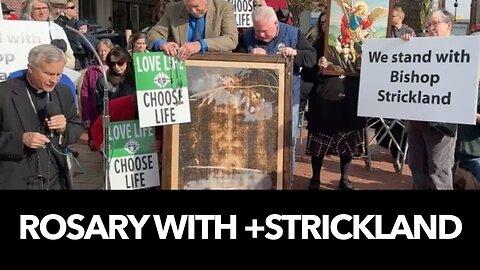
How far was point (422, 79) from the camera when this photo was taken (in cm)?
425

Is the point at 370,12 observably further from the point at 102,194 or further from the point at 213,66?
the point at 102,194

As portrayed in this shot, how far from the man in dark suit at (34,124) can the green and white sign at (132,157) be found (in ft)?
2.18

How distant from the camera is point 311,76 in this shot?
5.53 metres

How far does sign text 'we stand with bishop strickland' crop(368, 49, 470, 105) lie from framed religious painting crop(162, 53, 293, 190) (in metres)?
0.86

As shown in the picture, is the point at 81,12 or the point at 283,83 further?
the point at 81,12

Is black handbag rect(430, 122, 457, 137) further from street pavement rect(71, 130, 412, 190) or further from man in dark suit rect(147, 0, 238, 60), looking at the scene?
street pavement rect(71, 130, 412, 190)

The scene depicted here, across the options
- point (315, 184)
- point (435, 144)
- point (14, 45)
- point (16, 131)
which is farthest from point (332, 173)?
point (16, 131)

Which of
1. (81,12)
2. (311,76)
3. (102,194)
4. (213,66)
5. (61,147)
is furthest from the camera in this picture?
(81,12)

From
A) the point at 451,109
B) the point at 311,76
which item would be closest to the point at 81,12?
the point at 311,76

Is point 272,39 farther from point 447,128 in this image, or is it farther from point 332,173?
point 332,173

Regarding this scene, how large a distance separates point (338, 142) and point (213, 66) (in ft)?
7.00

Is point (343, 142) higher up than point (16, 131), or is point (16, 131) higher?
point (16, 131)

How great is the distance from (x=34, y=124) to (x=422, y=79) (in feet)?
8.80

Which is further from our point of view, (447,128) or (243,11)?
(243,11)
